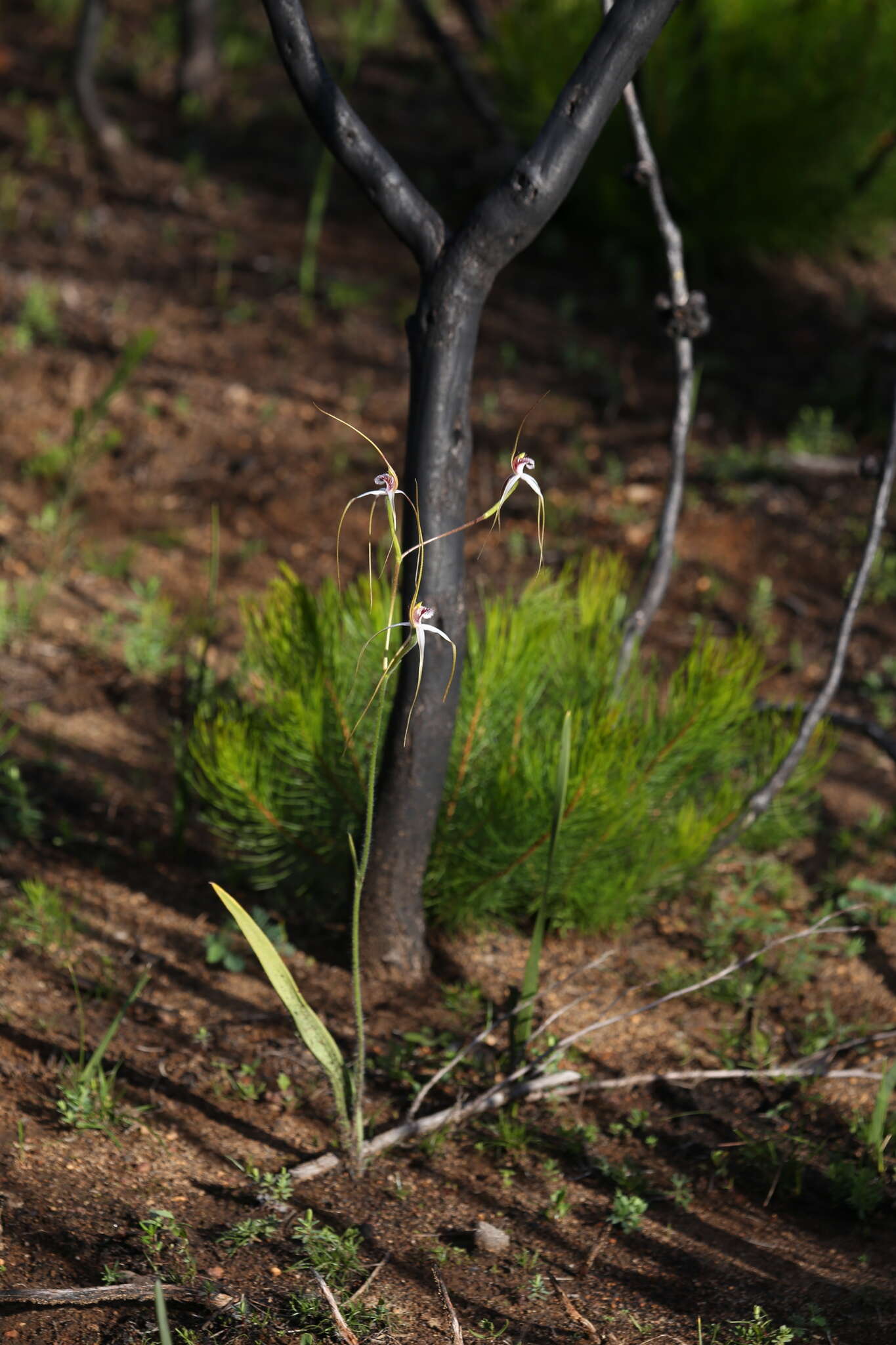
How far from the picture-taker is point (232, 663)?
304cm

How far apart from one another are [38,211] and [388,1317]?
467 cm

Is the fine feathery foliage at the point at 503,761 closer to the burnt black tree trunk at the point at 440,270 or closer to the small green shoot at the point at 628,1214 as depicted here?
the burnt black tree trunk at the point at 440,270

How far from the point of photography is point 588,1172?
1.83 metres

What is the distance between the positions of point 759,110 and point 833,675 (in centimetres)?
295

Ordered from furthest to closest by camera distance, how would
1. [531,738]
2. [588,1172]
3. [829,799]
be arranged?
[829,799] < [531,738] < [588,1172]

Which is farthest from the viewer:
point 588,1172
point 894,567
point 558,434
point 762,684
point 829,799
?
point 558,434

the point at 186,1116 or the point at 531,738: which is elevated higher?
the point at 531,738

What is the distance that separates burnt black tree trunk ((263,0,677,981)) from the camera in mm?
1646

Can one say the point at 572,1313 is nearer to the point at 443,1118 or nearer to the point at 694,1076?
the point at 443,1118

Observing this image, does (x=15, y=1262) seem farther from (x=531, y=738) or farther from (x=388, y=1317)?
(x=531, y=738)

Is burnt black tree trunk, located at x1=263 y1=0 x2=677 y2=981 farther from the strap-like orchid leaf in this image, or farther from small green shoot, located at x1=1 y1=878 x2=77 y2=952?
small green shoot, located at x1=1 y1=878 x2=77 y2=952

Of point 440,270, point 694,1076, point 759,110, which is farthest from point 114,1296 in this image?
point 759,110

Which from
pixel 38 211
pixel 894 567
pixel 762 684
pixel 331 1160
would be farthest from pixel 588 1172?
pixel 38 211

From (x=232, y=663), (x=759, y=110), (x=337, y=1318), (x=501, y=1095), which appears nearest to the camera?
(x=337, y=1318)
